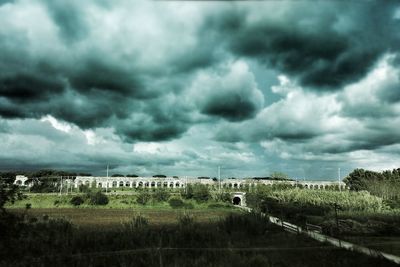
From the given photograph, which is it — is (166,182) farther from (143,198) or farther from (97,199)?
(97,199)

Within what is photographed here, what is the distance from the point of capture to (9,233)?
367 inches

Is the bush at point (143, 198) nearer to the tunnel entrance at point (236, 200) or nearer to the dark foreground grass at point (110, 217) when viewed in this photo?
the dark foreground grass at point (110, 217)

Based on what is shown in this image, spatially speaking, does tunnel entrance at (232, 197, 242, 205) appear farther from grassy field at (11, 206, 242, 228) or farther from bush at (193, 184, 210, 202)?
grassy field at (11, 206, 242, 228)

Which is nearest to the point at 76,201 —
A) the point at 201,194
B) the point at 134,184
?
the point at 201,194

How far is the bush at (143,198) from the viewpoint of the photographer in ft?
248

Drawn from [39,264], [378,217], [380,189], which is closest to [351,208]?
[378,217]

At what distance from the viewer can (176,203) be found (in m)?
74.2

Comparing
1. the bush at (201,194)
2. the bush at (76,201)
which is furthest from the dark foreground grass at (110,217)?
the bush at (201,194)

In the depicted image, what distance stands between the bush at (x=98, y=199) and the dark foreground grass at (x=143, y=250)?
A: 56925 mm

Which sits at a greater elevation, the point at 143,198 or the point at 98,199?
the point at 143,198

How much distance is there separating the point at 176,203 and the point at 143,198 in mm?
7572

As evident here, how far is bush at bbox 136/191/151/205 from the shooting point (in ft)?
248

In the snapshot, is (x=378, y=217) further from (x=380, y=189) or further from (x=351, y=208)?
(x=380, y=189)

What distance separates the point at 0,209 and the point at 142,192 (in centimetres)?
7250
